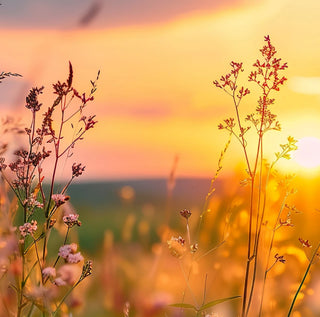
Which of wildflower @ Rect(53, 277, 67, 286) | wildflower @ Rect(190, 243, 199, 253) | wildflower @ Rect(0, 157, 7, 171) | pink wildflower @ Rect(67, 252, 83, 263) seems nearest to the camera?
wildflower @ Rect(53, 277, 67, 286)

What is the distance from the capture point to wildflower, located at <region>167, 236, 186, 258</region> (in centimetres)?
287

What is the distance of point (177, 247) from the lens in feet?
9.45

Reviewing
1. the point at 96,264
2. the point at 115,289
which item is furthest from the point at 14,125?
the point at 96,264

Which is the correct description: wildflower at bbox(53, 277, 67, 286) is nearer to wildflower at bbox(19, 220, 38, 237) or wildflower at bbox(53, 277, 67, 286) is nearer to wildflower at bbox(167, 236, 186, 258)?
wildflower at bbox(19, 220, 38, 237)

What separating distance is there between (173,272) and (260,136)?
2.35 meters

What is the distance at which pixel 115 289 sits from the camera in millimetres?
3406

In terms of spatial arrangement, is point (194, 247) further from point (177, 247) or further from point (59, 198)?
point (59, 198)

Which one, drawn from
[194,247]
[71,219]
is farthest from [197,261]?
[71,219]

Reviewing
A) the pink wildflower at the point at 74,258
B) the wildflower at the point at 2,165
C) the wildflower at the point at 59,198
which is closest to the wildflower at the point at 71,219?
Result: the wildflower at the point at 59,198

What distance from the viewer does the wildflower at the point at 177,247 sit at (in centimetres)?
287

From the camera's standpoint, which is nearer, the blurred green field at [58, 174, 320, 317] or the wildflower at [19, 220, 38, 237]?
the wildflower at [19, 220, 38, 237]

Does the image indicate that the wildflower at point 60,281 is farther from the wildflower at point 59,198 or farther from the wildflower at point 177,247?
the wildflower at point 177,247

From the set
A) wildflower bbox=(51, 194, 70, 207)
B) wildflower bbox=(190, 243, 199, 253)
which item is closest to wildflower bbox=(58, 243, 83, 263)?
wildflower bbox=(51, 194, 70, 207)

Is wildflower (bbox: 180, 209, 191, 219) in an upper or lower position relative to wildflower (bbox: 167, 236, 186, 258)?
upper
